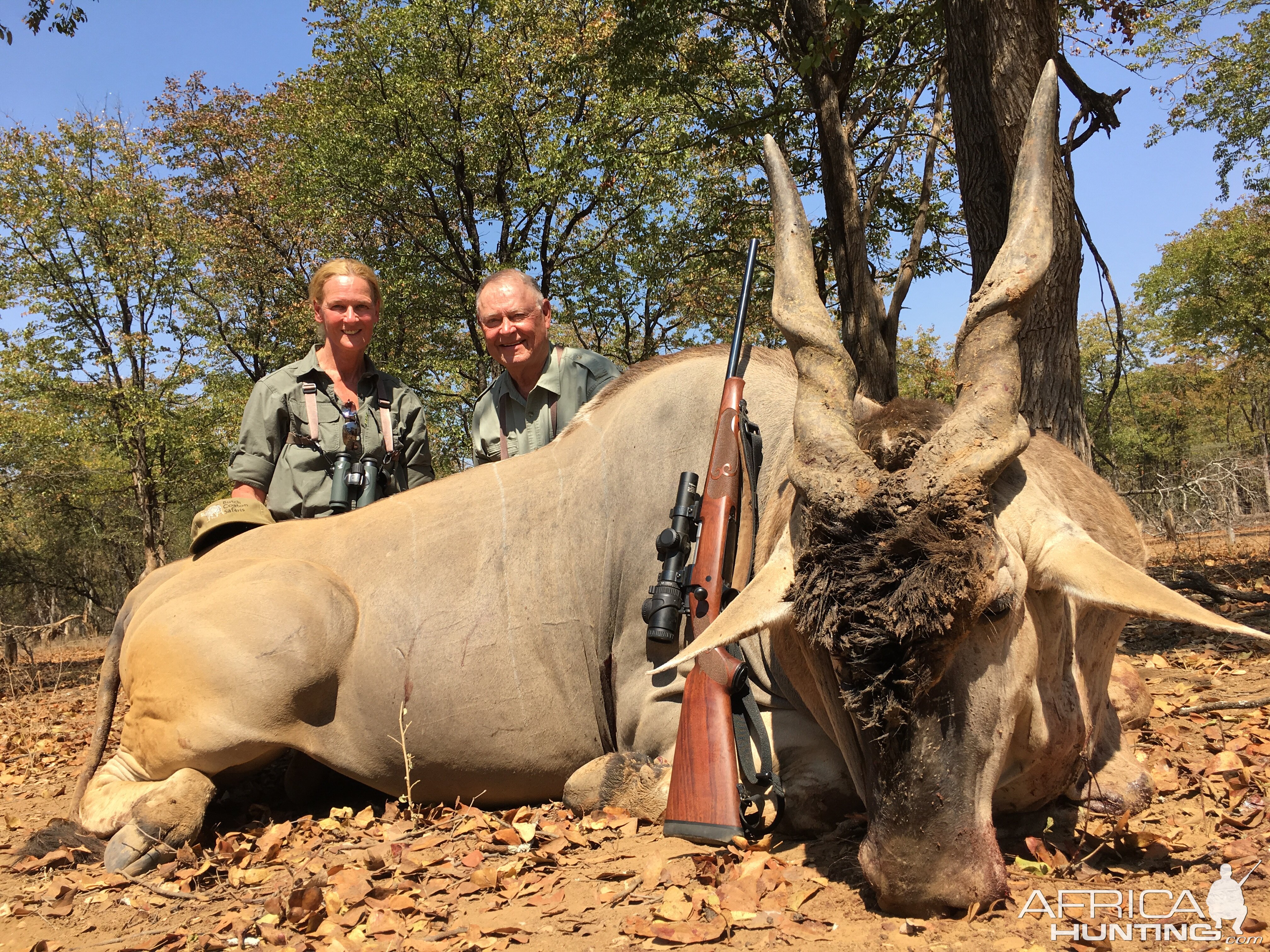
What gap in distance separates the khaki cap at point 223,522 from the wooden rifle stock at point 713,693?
3096 mm

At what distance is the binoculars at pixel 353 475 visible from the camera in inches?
229

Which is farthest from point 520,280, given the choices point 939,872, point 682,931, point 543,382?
point 939,872

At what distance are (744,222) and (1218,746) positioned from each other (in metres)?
15.9

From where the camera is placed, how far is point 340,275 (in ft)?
20.9

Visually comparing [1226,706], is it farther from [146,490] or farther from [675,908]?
[146,490]

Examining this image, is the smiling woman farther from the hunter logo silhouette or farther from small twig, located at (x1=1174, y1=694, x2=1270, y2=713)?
the hunter logo silhouette

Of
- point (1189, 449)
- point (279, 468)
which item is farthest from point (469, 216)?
point (1189, 449)

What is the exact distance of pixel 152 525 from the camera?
2423 centimetres

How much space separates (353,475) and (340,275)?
151cm

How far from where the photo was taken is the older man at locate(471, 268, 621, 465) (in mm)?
6004

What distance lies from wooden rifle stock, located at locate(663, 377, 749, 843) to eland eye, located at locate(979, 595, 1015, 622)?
1065 millimetres

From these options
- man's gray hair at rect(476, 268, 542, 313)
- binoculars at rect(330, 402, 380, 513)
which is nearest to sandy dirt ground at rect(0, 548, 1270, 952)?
binoculars at rect(330, 402, 380, 513)

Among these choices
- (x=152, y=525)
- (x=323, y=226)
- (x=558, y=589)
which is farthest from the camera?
(x=152, y=525)

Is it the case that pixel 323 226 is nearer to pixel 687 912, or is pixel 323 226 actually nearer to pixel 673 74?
pixel 673 74
